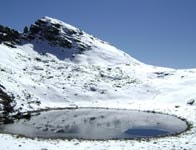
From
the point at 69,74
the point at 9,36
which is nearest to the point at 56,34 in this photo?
the point at 9,36

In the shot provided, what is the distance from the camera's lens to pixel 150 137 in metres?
37.2

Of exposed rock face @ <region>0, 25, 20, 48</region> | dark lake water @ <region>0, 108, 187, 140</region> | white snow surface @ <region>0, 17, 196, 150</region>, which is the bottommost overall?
dark lake water @ <region>0, 108, 187, 140</region>

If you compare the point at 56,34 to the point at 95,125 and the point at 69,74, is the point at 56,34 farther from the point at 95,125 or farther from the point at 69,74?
the point at 95,125

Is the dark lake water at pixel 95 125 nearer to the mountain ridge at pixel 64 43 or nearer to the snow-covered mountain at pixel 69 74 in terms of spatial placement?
the snow-covered mountain at pixel 69 74

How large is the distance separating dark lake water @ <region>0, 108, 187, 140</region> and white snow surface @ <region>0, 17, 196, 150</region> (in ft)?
10.2

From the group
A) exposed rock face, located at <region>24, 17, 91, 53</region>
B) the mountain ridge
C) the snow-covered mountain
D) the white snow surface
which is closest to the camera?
the white snow surface

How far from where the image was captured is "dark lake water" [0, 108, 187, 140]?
38.3 meters

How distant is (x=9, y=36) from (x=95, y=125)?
72.2 m

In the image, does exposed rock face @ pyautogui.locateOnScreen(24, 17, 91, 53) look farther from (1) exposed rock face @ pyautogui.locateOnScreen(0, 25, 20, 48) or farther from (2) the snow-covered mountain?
(1) exposed rock face @ pyautogui.locateOnScreen(0, 25, 20, 48)

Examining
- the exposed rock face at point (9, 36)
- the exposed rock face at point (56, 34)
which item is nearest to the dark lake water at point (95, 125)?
the exposed rock face at point (9, 36)

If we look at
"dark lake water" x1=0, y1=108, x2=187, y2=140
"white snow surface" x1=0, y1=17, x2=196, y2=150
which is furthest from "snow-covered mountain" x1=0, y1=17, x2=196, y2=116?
"dark lake water" x1=0, y1=108, x2=187, y2=140

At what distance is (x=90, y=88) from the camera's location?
76438mm

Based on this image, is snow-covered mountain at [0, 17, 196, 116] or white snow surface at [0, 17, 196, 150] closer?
white snow surface at [0, 17, 196, 150]

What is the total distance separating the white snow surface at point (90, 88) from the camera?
108ft
